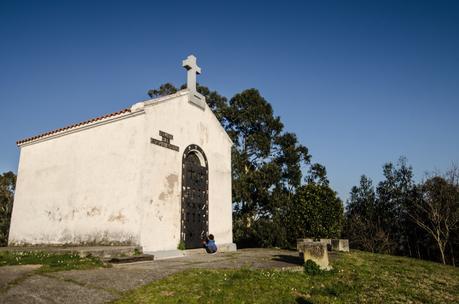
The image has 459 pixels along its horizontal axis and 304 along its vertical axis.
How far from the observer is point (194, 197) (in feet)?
46.7

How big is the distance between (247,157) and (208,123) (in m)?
9.40

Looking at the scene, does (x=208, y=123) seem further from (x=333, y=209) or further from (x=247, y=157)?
(x=247, y=157)

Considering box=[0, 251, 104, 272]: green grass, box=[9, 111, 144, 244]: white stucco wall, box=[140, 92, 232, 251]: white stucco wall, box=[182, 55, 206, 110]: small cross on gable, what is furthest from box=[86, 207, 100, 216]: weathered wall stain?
box=[182, 55, 206, 110]: small cross on gable

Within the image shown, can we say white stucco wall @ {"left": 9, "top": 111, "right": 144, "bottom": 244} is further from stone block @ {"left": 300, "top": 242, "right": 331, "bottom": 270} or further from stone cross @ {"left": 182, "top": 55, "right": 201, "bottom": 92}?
stone block @ {"left": 300, "top": 242, "right": 331, "bottom": 270}

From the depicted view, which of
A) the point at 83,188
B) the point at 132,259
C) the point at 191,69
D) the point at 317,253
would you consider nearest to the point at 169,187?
the point at 83,188

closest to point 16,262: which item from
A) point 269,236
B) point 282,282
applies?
point 282,282

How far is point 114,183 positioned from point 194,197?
3.62 meters

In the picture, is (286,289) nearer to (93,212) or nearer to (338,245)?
(93,212)

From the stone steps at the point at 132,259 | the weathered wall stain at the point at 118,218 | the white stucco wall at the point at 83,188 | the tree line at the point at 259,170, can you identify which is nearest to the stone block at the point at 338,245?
the tree line at the point at 259,170

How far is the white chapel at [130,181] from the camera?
11.7 m

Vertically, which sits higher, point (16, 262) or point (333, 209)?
point (333, 209)

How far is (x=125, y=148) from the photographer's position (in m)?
12.1

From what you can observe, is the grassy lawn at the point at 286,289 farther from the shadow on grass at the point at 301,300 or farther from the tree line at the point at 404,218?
the tree line at the point at 404,218

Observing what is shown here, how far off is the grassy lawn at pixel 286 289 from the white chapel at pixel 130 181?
4.96 m
